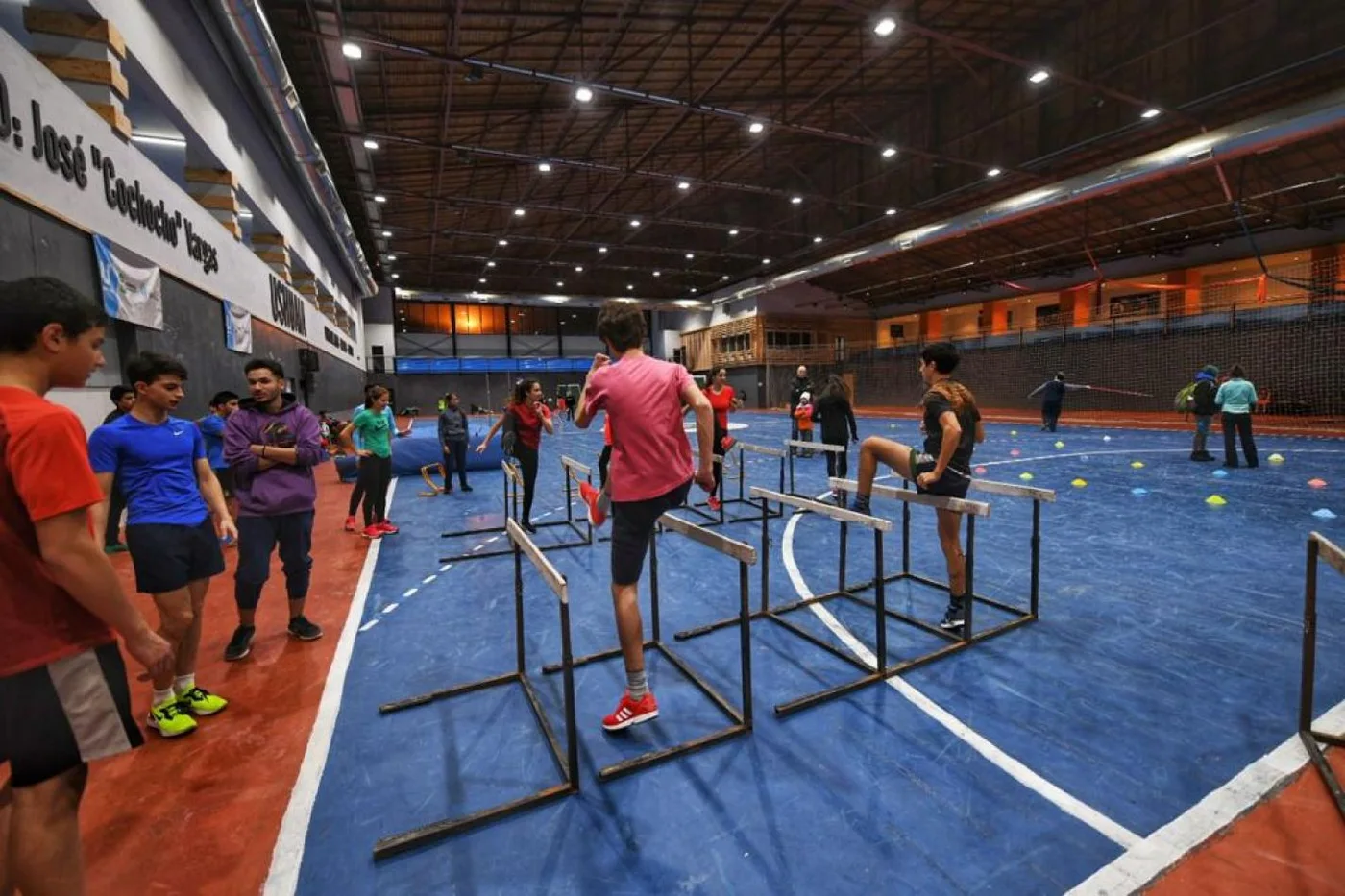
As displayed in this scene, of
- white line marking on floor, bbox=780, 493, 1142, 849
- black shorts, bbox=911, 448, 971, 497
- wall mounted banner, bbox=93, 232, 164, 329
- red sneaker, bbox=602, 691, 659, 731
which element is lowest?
white line marking on floor, bbox=780, 493, 1142, 849

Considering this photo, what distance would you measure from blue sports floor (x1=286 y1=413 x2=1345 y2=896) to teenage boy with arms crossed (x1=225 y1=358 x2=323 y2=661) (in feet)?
2.92

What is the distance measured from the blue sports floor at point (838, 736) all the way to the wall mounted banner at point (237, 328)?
620 cm

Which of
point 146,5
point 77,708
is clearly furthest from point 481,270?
point 77,708

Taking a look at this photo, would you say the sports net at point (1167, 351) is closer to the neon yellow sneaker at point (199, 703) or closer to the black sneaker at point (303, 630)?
the black sneaker at point (303, 630)

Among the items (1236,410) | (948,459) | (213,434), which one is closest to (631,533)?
(948,459)

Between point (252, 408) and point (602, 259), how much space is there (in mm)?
28511

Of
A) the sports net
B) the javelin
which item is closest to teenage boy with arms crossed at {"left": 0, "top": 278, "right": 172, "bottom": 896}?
the sports net

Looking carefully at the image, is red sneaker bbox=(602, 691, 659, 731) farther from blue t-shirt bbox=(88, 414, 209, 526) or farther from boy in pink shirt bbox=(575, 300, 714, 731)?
blue t-shirt bbox=(88, 414, 209, 526)

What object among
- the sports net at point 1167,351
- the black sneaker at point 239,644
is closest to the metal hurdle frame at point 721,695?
the black sneaker at point 239,644

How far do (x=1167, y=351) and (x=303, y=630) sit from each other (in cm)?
2740

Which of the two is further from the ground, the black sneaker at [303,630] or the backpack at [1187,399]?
the backpack at [1187,399]

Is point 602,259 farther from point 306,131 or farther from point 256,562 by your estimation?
point 256,562

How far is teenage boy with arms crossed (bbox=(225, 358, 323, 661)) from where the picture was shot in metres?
3.88

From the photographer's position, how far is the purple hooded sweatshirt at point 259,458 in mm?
3877
